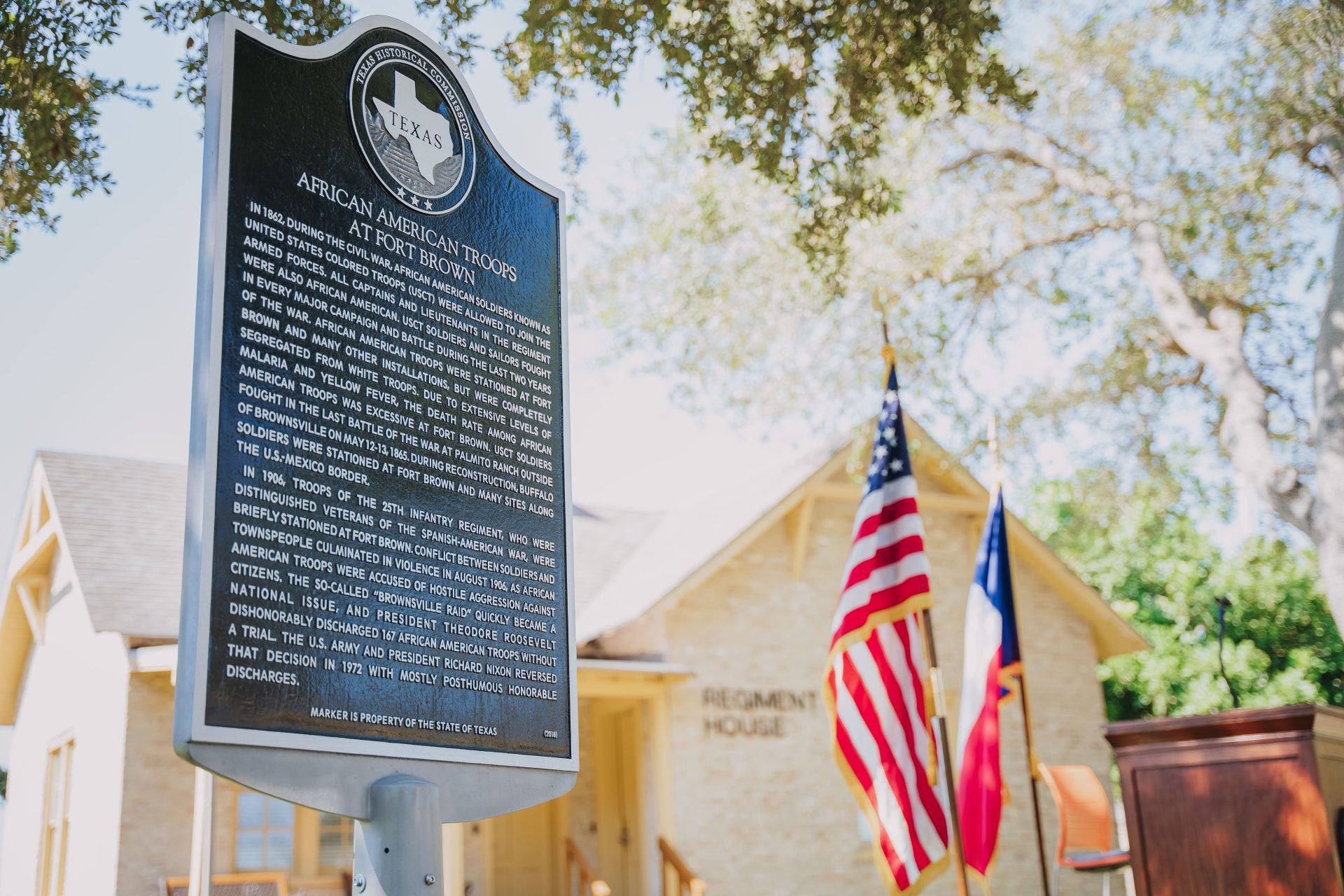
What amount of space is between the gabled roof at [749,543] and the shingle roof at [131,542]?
60cm

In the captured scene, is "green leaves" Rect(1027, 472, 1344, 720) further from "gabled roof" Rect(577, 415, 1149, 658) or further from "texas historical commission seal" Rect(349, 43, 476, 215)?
"texas historical commission seal" Rect(349, 43, 476, 215)

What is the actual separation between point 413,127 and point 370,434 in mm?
1167

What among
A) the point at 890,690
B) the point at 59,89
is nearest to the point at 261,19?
the point at 59,89

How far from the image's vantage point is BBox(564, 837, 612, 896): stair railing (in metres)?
14.0

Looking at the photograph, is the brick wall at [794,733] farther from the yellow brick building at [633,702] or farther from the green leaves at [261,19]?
the green leaves at [261,19]

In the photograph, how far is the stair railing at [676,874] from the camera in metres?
13.1

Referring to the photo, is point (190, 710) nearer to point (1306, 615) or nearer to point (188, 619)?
point (188, 619)

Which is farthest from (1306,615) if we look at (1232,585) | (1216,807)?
(1216,807)

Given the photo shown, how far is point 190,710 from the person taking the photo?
123 inches

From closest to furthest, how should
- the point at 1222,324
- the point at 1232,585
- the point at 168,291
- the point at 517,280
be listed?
the point at 517,280 < the point at 1222,324 < the point at 168,291 < the point at 1232,585

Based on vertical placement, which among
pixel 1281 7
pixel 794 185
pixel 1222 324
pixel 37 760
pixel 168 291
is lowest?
pixel 37 760

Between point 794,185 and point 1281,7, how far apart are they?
6.81 metres

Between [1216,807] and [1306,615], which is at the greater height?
[1306,615]

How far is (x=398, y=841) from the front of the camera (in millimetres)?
3496
